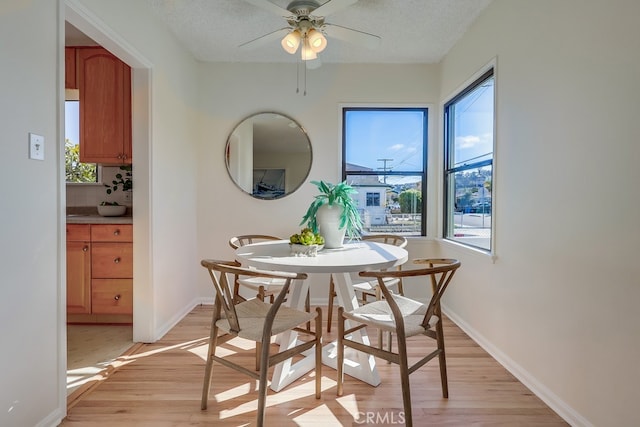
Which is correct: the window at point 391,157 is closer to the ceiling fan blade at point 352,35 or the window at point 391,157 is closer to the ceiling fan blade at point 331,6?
the ceiling fan blade at point 352,35

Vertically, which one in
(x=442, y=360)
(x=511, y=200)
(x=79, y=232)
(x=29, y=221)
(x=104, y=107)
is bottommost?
(x=442, y=360)

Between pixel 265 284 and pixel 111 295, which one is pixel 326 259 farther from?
pixel 111 295

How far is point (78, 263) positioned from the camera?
108 inches

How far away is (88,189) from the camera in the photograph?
132 inches

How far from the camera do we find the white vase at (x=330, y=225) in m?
2.18

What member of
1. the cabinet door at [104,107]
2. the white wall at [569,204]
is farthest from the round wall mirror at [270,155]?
the white wall at [569,204]

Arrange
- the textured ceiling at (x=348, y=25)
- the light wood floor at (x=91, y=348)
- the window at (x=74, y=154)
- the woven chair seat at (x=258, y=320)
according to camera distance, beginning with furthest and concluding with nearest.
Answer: the window at (x=74, y=154) → the textured ceiling at (x=348, y=25) → the light wood floor at (x=91, y=348) → the woven chair seat at (x=258, y=320)

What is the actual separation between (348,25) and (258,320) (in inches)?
92.2

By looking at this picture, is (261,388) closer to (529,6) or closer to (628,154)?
(628,154)

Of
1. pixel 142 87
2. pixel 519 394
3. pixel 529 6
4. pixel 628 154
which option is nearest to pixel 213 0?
pixel 142 87

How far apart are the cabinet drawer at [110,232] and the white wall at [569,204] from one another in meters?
2.78

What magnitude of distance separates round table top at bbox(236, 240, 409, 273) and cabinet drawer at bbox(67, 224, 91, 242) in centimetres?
146

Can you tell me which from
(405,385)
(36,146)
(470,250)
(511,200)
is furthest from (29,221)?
(470,250)

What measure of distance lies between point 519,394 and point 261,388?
1.44 m
